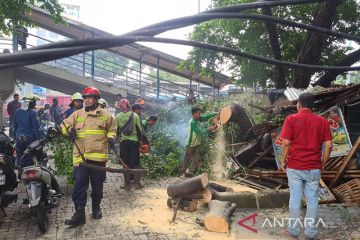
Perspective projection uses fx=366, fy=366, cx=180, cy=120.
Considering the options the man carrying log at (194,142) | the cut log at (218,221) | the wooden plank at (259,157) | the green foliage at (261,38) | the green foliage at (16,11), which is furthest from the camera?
the green foliage at (261,38)

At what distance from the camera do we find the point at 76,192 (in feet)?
17.2

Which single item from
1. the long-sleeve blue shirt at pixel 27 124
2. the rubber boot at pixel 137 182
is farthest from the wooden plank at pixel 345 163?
the long-sleeve blue shirt at pixel 27 124

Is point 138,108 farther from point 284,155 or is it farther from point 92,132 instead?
point 284,155

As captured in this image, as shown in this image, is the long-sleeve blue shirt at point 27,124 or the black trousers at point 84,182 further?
the long-sleeve blue shirt at point 27,124

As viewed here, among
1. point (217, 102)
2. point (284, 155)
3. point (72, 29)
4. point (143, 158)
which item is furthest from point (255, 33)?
point (284, 155)

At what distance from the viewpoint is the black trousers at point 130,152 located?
24.1 feet

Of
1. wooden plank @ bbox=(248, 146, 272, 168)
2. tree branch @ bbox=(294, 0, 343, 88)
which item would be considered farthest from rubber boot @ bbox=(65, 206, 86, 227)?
tree branch @ bbox=(294, 0, 343, 88)

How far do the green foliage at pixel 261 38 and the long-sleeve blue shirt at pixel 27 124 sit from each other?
7491mm

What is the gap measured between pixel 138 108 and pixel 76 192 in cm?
286

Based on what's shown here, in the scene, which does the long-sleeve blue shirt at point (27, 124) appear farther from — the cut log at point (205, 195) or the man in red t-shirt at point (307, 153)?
the man in red t-shirt at point (307, 153)

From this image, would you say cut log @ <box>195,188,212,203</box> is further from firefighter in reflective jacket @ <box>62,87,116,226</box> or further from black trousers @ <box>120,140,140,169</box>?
black trousers @ <box>120,140,140,169</box>

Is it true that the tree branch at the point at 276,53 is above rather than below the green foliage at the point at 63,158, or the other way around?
above

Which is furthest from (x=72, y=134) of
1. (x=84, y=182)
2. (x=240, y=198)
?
(x=240, y=198)

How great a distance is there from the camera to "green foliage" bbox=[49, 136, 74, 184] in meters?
6.87
